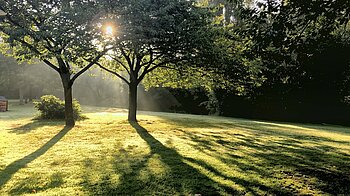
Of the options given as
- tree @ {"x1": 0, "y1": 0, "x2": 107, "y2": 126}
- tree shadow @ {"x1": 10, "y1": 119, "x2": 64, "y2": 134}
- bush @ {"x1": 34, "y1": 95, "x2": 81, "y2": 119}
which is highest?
tree @ {"x1": 0, "y1": 0, "x2": 107, "y2": 126}

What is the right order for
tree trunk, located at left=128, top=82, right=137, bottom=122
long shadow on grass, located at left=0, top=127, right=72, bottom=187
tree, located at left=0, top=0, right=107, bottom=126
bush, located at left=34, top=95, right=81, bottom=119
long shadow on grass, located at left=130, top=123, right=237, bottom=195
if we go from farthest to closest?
bush, located at left=34, top=95, right=81, bottom=119 < tree trunk, located at left=128, top=82, right=137, bottom=122 < tree, located at left=0, top=0, right=107, bottom=126 < long shadow on grass, located at left=0, top=127, right=72, bottom=187 < long shadow on grass, located at left=130, top=123, right=237, bottom=195

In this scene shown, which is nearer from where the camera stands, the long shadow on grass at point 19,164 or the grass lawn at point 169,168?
the grass lawn at point 169,168

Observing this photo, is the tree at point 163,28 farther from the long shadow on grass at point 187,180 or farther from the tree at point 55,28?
the long shadow on grass at point 187,180

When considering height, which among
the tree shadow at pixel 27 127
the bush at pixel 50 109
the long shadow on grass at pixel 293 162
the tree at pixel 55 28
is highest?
the tree at pixel 55 28

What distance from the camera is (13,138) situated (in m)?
9.73

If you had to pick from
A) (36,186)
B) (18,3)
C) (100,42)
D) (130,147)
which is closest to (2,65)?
(18,3)

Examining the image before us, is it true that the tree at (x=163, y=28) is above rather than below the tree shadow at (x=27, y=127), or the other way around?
above

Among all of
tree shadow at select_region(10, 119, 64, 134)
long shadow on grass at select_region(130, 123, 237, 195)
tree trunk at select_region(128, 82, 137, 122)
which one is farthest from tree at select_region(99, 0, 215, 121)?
tree shadow at select_region(10, 119, 64, 134)

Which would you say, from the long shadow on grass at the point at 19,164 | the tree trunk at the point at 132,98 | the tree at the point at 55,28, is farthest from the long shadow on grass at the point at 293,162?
the tree trunk at the point at 132,98

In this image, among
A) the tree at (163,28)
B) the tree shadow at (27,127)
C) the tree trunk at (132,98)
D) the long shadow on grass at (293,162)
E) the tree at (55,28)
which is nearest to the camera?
the long shadow on grass at (293,162)

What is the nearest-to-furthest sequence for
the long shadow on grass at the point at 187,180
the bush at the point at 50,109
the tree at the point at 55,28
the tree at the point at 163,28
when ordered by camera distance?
the long shadow on grass at the point at 187,180 < the tree at the point at 55,28 < the tree at the point at 163,28 < the bush at the point at 50,109

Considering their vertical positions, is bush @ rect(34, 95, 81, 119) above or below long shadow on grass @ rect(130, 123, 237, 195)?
above

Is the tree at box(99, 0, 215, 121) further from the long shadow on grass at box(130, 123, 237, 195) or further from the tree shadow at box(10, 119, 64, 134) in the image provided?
the tree shadow at box(10, 119, 64, 134)

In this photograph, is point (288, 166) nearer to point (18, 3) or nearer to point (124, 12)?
point (124, 12)
